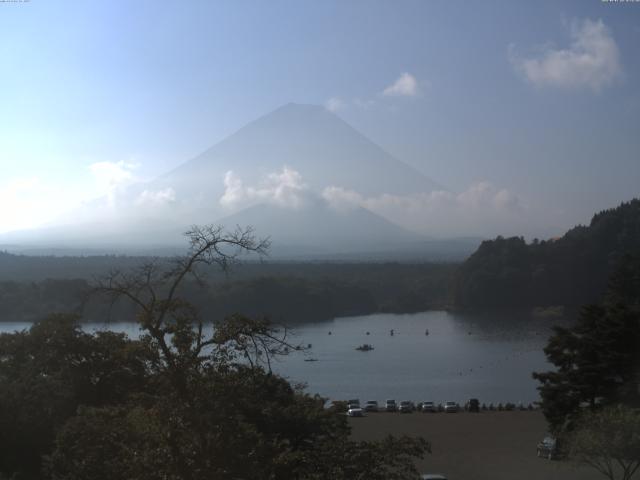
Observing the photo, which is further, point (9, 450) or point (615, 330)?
point (615, 330)

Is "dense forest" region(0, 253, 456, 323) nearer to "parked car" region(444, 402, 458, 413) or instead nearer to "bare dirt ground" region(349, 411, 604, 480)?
"parked car" region(444, 402, 458, 413)

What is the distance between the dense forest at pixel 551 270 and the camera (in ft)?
109

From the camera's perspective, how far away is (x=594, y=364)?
26.3 feet

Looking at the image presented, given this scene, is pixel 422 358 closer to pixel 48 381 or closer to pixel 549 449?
pixel 549 449

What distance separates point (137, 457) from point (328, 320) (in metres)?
28.2

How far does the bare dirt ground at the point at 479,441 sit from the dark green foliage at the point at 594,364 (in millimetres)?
626

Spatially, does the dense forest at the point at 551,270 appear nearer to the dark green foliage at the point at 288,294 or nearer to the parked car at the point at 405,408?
the dark green foliage at the point at 288,294

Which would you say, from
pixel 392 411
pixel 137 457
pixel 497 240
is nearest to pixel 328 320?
pixel 497 240

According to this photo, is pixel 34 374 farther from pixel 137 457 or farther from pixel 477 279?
pixel 477 279

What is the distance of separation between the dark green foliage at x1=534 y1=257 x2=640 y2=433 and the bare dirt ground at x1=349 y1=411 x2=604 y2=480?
626mm

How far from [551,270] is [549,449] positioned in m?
26.9

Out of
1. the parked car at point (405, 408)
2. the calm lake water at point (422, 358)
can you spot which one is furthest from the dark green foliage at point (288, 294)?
the parked car at point (405, 408)

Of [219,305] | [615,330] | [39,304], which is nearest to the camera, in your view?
[615,330]

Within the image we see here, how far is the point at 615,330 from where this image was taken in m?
8.02
